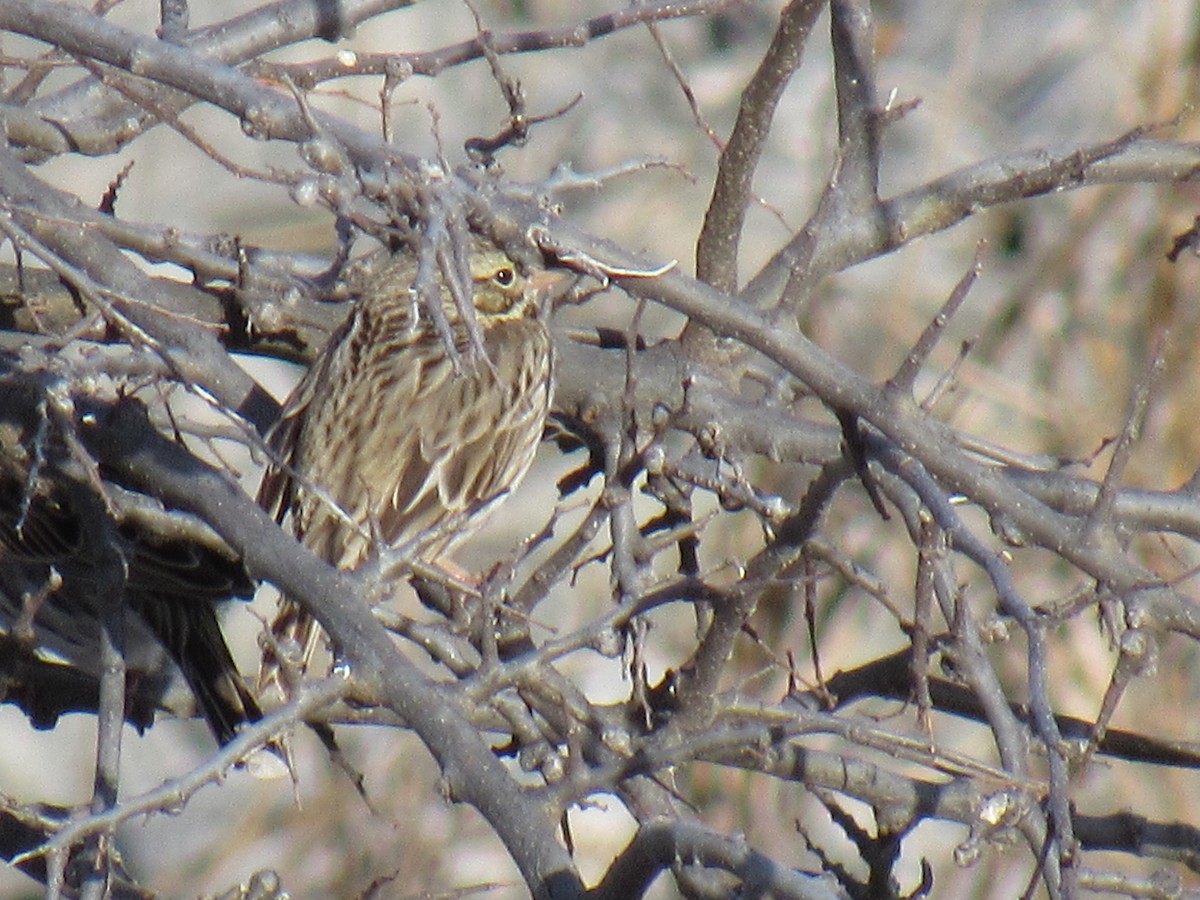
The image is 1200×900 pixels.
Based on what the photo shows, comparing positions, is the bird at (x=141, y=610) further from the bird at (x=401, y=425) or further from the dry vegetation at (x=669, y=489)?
the bird at (x=401, y=425)

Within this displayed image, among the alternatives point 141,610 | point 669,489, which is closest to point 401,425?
point 141,610

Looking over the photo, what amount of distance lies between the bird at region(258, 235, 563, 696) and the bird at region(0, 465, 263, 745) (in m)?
0.23

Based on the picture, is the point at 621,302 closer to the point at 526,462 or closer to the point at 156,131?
the point at 156,131

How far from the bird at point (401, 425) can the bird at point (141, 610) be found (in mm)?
232

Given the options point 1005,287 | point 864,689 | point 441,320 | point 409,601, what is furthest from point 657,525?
point 1005,287

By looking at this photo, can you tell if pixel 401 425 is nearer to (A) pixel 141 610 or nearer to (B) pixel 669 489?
(A) pixel 141 610

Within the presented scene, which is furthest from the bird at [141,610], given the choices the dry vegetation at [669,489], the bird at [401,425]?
the bird at [401,425]

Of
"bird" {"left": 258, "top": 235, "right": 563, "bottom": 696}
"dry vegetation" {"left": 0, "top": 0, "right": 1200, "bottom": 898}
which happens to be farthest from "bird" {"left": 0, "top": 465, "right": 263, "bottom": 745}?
"bird" {"left": 258, "top": 235, "right": 563, "bottom": 696}

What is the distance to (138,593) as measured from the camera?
13.5 feet

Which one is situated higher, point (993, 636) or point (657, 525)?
point (657, 525)

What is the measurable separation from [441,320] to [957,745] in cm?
569

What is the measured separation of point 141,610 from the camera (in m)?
4.20

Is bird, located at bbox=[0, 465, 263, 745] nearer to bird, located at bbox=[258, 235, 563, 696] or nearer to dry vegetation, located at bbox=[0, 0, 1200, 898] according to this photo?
dry vegetation, located at bbox=[0, 0, 1200, 898]

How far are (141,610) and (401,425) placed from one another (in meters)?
0.72
